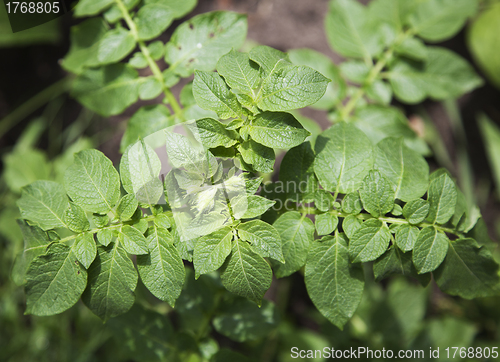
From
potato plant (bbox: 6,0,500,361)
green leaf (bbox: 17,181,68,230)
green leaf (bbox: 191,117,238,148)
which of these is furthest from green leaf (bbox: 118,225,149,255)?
green leaf (bbox: 191,117,238,148)

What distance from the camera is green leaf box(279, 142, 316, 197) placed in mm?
1325

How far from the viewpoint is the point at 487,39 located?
99.9 inches

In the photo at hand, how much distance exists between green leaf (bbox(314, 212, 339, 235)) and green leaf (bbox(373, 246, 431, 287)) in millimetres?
191

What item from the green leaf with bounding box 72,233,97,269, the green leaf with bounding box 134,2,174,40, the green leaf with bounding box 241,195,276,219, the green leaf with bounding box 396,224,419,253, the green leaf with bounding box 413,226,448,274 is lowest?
the green leaf with bounding box 413,226,448,274

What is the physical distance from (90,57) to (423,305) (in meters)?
2.62

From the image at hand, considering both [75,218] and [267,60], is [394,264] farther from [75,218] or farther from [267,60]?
[75,218]

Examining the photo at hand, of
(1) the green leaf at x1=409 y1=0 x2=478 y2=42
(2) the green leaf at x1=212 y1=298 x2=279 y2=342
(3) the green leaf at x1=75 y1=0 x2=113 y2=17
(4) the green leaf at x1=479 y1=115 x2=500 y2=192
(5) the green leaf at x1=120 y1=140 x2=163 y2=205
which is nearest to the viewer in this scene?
(5) the green leaf at x1=120 y1=140 x2=163 y2=205

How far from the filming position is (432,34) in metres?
1.85

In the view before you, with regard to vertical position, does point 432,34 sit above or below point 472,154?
above

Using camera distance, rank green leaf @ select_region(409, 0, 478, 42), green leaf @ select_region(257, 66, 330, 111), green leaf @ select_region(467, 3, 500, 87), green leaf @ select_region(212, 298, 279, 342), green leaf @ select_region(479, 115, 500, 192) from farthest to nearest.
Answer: green leaf @ select_region(479, 115, 500, 192)
green leaf @ select_region(467, 3, 500, 87)
green leaf @ select_region(409, 0, 478, 42)
green leaf @ select_region(212, 298, 279, 342)
green leaf @ select_region(257, 66, 330, 111)

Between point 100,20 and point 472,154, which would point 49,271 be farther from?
point 472,154

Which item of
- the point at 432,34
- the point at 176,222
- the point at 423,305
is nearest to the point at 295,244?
the point at 176,222

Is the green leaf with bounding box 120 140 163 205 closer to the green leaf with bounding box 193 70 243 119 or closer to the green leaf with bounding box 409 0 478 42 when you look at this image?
the green leaf with bounding box 193 70 243 119

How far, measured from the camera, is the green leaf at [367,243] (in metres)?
1.15
